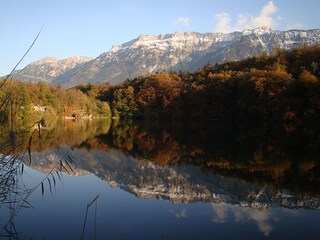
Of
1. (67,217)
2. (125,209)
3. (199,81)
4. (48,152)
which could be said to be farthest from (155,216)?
(199,81)

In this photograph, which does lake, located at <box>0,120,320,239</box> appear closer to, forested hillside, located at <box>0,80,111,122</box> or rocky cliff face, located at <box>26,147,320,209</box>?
rocky cliff face, located at <box>26,147,320,209</box>

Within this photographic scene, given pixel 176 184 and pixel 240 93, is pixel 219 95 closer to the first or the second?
pixel 240 93

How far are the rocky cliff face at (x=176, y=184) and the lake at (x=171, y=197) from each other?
0.04 meters

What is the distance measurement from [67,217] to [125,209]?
209 centimetres

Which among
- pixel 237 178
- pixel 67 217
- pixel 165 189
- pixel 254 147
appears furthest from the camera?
pixel 254 147

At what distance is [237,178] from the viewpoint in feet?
51.5

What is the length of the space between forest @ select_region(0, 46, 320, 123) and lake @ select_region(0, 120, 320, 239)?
15629 mm

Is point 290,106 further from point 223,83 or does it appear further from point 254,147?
point 254,147

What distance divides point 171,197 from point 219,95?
58.2m

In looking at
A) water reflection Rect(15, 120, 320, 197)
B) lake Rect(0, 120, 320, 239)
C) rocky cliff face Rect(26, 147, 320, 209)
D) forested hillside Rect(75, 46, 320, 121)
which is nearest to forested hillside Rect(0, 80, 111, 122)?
forested hillside Rect(75, 46, 320, 121)

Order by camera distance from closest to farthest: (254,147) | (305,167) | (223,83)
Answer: (305,167) < (254,147) < (223,83)

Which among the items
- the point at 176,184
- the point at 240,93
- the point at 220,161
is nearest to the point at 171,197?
the point at 176,184

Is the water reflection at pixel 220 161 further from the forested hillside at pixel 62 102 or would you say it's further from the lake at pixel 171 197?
the forested hillside at pixel 62 102

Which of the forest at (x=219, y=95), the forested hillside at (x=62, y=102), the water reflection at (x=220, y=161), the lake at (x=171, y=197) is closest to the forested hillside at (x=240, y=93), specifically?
the forest at (x=219, y=95)
